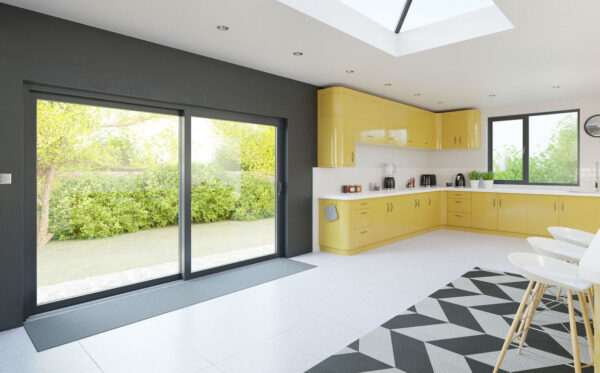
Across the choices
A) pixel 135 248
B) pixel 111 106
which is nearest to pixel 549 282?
pixel 135 248

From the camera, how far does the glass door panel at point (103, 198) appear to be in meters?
3.04

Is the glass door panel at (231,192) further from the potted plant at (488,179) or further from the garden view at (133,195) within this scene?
the potted plant at (488,179)

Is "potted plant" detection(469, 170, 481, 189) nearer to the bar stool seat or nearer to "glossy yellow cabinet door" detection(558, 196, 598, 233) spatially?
"glossy yellow cabinet door" detection(558, 196, 598, 233)

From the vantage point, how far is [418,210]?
634 cm

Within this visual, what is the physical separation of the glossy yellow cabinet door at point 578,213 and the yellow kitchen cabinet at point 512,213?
20.2 inches

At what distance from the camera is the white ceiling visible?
2764 millimetres

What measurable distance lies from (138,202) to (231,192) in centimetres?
108

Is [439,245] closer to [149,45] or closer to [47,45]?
[149,45]

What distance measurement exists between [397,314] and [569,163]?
5.16 meters

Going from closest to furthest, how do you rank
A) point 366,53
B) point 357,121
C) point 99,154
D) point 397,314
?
point 397,314, point 99,154, point 366,53, point 357,121

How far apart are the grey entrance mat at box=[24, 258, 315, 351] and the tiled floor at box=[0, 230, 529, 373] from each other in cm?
10

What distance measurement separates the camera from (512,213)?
6164 mm

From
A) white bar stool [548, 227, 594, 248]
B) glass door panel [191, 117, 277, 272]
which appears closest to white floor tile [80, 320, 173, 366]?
glass door panel [191, 117, 277, 272]

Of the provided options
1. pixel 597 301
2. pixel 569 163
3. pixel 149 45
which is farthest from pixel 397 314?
pixel 569 163
